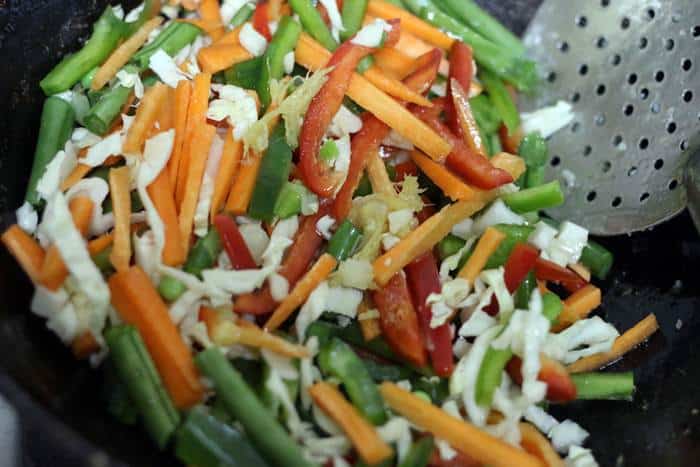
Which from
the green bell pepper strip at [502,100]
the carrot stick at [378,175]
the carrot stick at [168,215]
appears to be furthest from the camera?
the green bell pepper strip at [502,100]

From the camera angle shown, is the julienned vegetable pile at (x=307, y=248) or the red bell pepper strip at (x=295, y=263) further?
the red bell pepper strip at (x=295, y=263)

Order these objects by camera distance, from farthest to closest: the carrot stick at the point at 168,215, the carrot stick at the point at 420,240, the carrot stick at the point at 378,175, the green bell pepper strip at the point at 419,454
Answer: the carrot stick at the point at 378,175 < the carrot stick at the point at 420,240 < the carrot stick at the point at 168,215 < the green bell pepper strip at the point at 419,454

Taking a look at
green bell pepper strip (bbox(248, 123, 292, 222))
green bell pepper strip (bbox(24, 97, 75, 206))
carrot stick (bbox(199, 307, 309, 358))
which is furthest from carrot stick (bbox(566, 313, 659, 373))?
green bell pepper strip (bbox(24, 97, 75, 206))

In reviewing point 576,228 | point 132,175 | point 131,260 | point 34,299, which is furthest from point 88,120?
point 576,228

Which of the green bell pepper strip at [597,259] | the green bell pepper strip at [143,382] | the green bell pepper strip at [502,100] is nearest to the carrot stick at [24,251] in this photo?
the green bell pepper strip at [143,382]

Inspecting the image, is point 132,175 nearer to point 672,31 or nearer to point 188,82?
point 188,82

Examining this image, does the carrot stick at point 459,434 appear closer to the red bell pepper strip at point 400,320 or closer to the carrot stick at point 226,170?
the red bell pepper strip at point 400,320

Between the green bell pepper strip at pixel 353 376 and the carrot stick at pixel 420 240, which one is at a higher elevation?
the carrot stick at pixel 420 240

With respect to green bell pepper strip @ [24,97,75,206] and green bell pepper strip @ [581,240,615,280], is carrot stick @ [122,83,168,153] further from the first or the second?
green bell pepper strip @ [581,240,615,280]
